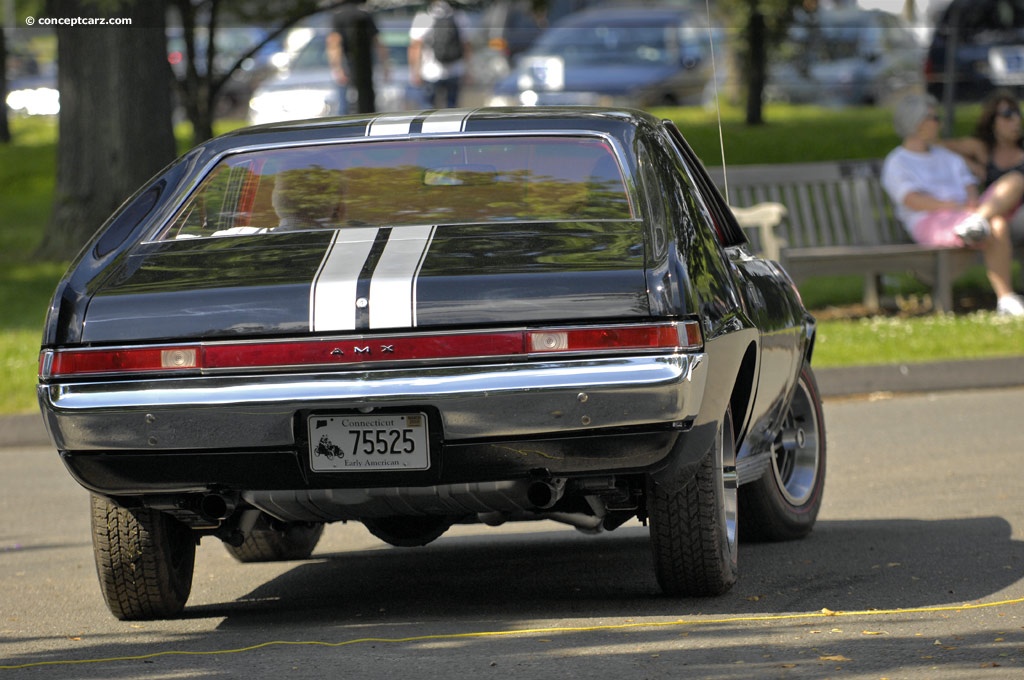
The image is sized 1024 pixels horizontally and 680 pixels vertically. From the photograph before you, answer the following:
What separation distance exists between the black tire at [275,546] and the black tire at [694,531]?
1.77m

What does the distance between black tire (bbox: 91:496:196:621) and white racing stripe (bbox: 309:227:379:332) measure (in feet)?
3.01

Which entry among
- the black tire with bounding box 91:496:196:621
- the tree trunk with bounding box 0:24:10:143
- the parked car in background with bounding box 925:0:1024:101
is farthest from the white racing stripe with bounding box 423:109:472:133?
the tree trunk with bounding box 0:24:10:143

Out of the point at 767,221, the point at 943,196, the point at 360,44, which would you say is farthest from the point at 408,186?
the point at 360,44

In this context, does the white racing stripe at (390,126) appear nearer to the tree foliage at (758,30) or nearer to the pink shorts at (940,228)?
the pink shorts at (940,228)

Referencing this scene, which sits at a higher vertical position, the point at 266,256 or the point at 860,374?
the point at 266,256

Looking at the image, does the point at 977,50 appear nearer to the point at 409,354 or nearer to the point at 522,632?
the point at 522,632

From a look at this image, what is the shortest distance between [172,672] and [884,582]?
2.30 meters

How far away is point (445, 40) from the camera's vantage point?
2412 centimetres

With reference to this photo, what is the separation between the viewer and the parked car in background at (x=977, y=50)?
65.1ft

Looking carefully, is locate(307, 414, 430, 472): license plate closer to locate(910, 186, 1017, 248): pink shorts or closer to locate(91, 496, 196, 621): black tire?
locate(91, 496, 196, 621): black tire

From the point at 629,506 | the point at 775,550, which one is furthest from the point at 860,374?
the point at 629,506

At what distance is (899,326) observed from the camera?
41.7 feet

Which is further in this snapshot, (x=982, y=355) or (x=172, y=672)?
(x=982, y=355)

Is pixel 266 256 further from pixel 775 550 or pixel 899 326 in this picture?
pixel 899 326
